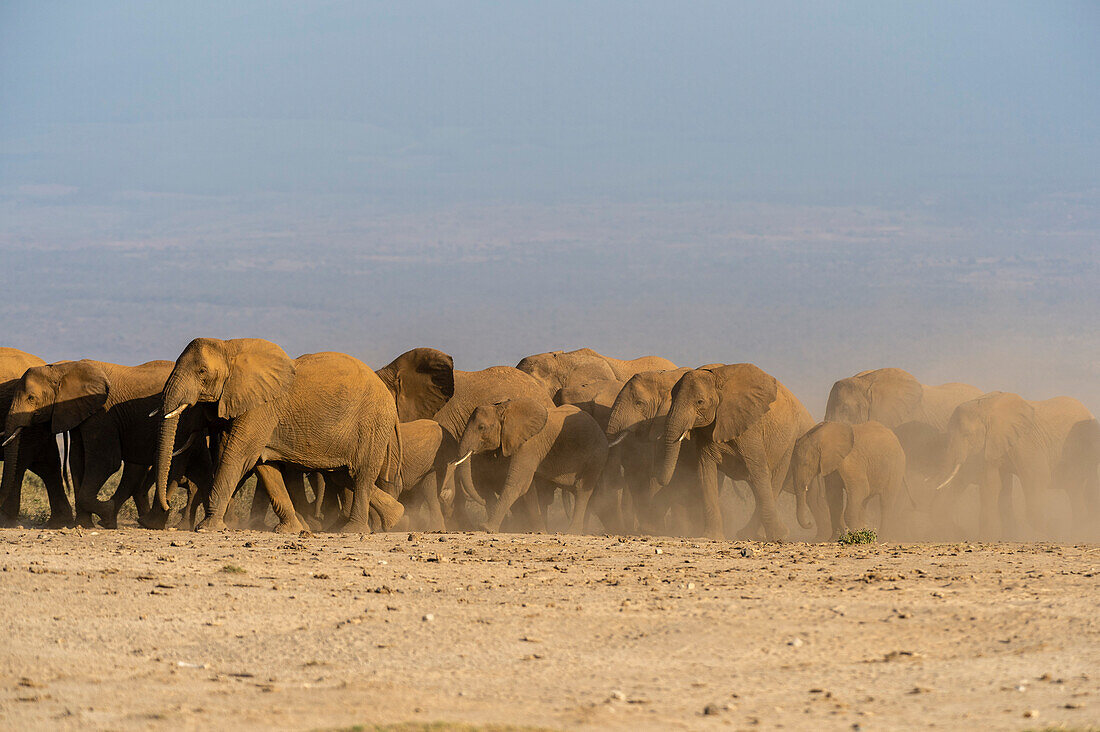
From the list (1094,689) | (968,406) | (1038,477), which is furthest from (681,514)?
(1094,689)

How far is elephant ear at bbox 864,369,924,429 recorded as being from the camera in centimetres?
2697

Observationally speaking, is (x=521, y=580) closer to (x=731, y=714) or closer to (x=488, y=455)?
(x=731, y=714)

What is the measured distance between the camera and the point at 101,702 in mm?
7543

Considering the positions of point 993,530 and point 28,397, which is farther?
point 993,530

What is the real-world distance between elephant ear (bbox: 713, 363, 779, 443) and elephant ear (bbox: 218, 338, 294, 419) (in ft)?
24.2

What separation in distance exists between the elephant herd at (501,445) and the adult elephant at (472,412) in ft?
0.14

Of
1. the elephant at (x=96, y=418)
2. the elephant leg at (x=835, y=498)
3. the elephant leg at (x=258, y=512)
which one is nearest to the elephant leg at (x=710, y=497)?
the elephant leg at (x=835, y=498)

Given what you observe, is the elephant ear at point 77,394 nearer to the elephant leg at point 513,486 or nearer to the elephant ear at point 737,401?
the elephant leg at point 513,486

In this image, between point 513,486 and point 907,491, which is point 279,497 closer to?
point 513,486

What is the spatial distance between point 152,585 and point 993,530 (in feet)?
60.9

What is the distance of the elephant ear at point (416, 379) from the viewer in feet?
72.9

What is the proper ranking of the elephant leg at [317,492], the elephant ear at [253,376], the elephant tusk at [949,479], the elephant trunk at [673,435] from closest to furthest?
the elephant ear at [253,376] < the elephant trunk at [673,435] < the elephant leg at [317,492] < the elephant tusk at [949,479]

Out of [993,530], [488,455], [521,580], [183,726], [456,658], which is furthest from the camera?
[993,530]

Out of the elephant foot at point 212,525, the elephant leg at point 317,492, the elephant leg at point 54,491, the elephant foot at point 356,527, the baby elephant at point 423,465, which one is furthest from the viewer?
the elephant leg at point 317,492
